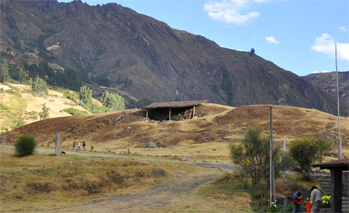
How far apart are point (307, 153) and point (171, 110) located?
5156 cm

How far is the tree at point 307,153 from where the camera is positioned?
29391 mm

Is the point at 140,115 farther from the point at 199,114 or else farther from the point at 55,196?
the point at 55,196

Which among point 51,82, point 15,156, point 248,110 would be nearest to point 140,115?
point 248,110

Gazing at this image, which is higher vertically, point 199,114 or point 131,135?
point 199,114

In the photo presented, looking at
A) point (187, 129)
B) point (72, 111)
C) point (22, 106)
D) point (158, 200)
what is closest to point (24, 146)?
point (158, 200)

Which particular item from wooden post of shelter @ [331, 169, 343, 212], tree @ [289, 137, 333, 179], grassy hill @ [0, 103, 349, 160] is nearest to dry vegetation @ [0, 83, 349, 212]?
grassy hill @ [0, 103, 349, 160]

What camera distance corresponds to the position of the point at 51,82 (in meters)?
164

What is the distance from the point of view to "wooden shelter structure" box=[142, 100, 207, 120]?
77.3m

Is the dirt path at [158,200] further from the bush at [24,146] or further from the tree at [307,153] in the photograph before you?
the bush at [24,146]

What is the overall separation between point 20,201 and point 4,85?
113 m

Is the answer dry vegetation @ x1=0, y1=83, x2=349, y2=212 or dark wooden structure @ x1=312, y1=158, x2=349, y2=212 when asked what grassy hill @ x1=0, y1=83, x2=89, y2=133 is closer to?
dry vegetation @ x1=0, y1=83, x2=349, y2=212

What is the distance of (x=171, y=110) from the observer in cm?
7956

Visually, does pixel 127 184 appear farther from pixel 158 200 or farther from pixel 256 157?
pixel 256 157

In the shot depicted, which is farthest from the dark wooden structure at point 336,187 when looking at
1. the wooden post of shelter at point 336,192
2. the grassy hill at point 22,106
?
the grassy hill at point 22,106
